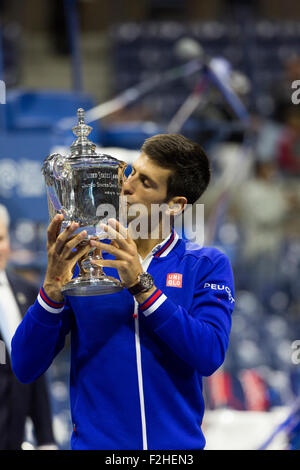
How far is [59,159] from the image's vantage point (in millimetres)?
1266

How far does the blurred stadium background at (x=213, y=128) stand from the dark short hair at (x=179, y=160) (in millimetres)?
721

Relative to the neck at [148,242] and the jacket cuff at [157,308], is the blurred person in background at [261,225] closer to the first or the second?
the neck at [148,242]

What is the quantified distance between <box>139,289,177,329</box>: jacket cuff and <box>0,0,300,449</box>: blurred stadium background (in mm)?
906

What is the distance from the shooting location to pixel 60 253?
1228 mm

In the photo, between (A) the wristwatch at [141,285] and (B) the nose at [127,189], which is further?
(B) the nose at [127,189]

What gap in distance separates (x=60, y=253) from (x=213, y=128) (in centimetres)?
334

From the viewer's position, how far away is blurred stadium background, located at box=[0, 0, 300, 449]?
3773 mm

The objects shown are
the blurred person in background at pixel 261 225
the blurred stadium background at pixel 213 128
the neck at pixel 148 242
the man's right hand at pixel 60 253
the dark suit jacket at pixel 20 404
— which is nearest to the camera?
the man's right hand at pixel 60 253

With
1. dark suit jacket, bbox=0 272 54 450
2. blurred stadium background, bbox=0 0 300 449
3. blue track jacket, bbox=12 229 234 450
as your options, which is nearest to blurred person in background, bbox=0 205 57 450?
dark suit jacket, bbox=0 272 54 450

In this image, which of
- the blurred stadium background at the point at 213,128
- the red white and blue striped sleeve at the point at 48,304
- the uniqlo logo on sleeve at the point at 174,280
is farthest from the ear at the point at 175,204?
the blurred stadium background at the point at 213,128

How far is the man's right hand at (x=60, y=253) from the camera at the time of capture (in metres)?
1.21

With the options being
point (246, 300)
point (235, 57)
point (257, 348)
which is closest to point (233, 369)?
point (257, 348)

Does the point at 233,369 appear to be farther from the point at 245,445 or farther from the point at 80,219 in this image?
the point at 80,219

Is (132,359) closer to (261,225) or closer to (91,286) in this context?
(91,286)
